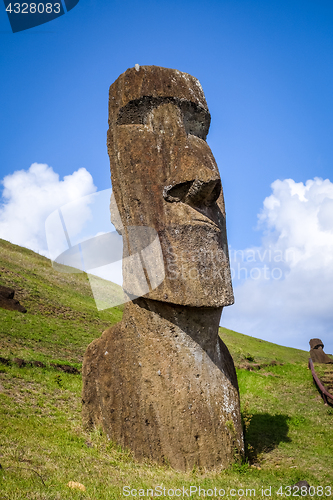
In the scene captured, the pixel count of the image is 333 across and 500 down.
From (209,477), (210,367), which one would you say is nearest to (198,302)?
(210,367)

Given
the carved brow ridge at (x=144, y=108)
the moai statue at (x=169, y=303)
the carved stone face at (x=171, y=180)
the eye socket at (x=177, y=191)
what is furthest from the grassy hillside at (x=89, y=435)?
the carved brow ridge at (x=144, y=108)

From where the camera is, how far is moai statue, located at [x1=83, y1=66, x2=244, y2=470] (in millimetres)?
7254

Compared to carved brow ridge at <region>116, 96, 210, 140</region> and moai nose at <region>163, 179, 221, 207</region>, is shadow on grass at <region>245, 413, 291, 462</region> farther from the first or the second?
carved brow ridge at <region>116, 96, 210, 140</region>

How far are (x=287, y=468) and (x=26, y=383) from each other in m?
6.13

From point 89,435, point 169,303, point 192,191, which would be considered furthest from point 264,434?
point 192,191

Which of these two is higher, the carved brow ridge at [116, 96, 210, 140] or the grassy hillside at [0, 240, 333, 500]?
the carved brow ridge at [116, 96, 210, 140]

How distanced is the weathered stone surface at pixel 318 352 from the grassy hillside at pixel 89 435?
2422mm

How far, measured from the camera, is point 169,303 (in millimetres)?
7363

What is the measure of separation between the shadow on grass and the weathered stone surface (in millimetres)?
9380

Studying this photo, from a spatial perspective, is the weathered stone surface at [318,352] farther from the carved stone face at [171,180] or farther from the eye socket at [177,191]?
the eye socket at [177,191]

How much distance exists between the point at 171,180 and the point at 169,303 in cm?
211

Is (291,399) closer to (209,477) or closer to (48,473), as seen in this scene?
(209,477)

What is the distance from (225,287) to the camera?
25.1ft

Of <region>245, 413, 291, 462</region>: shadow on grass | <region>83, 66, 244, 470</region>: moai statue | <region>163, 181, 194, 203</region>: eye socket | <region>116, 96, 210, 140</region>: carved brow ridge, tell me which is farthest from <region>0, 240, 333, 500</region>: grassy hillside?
<region>116, 96, 210, 140</region>: carved brow ridge
